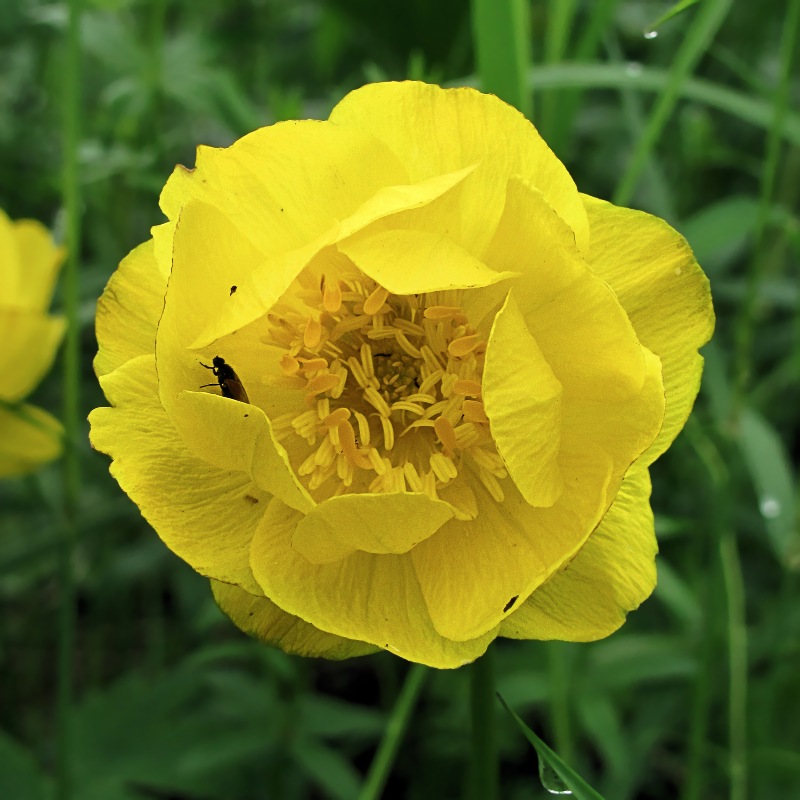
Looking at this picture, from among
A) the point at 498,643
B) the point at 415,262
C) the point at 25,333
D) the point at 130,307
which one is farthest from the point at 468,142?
the point at 498,643

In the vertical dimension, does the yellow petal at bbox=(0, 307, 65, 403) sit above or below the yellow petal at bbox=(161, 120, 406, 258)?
below

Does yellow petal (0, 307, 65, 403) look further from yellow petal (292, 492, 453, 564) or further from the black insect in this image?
yellow petal (292, 492, 453, 564)

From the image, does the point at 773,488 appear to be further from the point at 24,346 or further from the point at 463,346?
the point at 24,346

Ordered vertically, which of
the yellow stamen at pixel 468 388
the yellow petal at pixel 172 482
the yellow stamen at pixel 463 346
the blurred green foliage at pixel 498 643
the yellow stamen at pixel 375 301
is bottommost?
the blurred green foliage at pixel 498 643

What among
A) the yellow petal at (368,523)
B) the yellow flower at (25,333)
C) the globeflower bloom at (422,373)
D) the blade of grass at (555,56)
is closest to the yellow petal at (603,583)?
the globeflower bloom at (422,373)

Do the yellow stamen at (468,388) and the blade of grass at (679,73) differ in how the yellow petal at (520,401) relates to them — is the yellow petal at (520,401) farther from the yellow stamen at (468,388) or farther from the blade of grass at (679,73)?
the blade of grass at (679,73)

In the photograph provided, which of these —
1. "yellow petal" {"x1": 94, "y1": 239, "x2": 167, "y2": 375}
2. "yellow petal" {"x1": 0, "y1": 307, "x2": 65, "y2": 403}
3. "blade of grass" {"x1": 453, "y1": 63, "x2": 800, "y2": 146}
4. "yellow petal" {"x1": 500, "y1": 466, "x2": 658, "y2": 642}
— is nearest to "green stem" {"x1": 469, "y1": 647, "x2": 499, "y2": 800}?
"yellow petal" {"x1": 500, "y1": 466, "x2": 658, "y2": 642}
